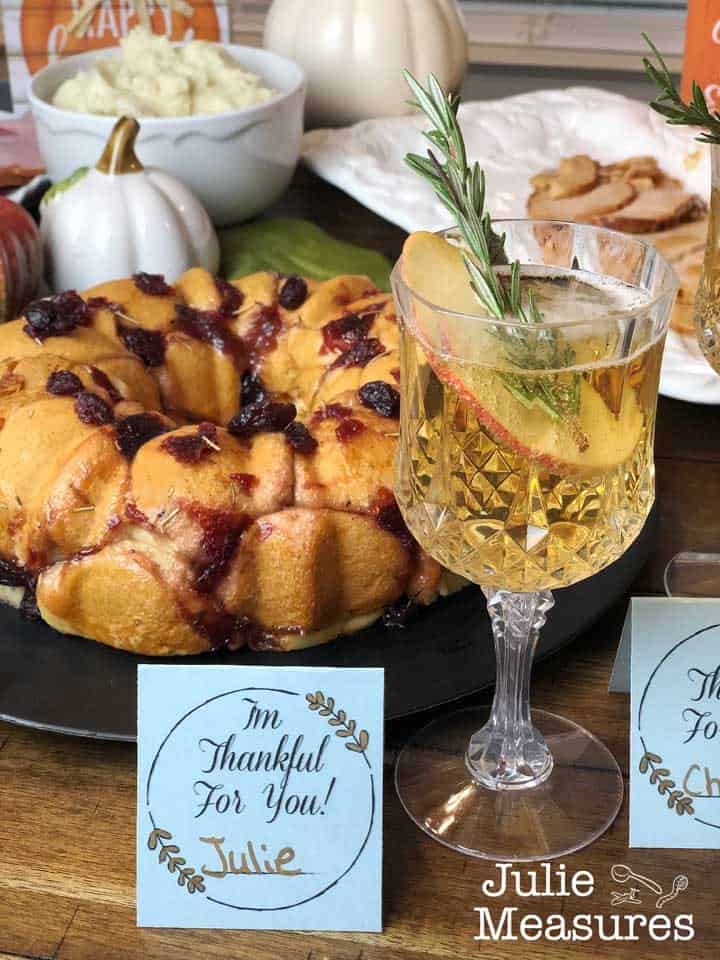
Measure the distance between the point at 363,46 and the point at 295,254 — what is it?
0.52m

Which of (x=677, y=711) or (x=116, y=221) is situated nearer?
(x=677, y=711)

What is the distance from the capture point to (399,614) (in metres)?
1.15

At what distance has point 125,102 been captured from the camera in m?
1.77

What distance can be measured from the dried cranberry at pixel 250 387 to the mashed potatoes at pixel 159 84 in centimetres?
58

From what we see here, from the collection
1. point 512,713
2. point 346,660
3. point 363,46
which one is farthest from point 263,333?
point 363,46

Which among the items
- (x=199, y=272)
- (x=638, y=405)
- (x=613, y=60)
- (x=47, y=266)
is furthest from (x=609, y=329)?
(x=613, y=60)

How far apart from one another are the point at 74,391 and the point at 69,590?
0.21 metres

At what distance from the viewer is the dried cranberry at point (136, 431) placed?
1132 millimetres

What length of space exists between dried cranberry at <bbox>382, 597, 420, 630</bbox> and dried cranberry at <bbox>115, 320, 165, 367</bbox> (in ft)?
1.29

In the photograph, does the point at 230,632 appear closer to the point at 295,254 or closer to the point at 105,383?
the point at 105,383

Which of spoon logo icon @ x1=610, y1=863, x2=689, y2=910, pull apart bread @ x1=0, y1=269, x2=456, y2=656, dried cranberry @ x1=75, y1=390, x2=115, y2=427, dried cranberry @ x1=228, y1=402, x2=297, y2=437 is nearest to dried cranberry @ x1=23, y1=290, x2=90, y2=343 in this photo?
pull apart bread @ x1=0, y1=269, x2=456, y2=656

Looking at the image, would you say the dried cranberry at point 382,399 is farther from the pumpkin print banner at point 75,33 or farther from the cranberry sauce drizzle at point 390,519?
the pumpkin print banner at point 75,33

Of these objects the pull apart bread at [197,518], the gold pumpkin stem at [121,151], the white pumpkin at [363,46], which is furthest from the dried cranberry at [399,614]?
the white pumpkin at [363,46]

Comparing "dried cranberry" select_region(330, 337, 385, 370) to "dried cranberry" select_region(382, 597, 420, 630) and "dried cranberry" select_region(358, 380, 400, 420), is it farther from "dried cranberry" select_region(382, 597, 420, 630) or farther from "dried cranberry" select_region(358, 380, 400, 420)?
"dried cranberry" select_region(382, 597, 420, 630)
